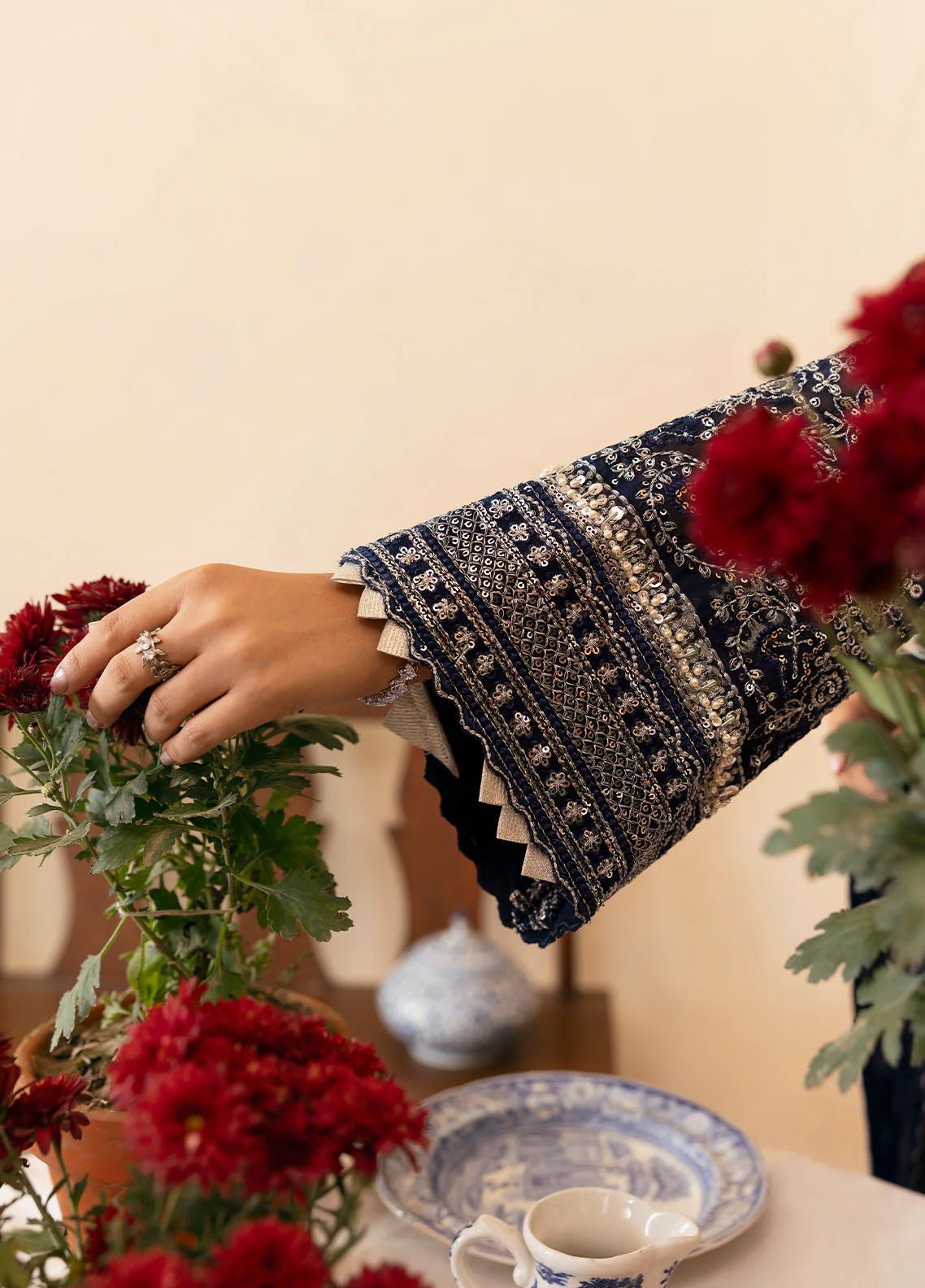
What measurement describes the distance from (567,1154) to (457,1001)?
1.67 ft

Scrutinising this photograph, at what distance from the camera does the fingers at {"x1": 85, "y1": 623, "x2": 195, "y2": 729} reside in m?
0.51

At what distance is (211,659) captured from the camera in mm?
516

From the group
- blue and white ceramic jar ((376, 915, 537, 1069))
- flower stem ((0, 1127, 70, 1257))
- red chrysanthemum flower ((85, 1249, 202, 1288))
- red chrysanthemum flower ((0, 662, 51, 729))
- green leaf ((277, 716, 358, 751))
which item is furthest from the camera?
blue and white ceramic jar ((376, 915, 537, 1069))

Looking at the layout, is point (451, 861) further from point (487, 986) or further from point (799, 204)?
point (799, 204)

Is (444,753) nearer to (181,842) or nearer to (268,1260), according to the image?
(181,842)

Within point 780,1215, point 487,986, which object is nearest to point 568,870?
point 780,1215

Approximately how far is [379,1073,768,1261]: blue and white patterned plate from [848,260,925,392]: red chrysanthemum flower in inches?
22.2

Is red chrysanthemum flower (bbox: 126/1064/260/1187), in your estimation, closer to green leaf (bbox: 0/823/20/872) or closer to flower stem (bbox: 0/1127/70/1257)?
flower stem (bbox: 0/1127/70/1257)

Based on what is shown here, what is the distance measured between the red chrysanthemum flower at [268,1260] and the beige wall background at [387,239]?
1.23 metres

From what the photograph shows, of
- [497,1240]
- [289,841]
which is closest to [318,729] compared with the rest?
[289,841]

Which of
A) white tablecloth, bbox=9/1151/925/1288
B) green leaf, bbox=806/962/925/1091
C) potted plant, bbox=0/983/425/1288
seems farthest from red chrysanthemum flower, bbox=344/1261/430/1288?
white tablecloth, bbox=9/1151/925/1288

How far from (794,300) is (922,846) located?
4.44ft

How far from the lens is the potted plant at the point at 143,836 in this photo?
0.53 m

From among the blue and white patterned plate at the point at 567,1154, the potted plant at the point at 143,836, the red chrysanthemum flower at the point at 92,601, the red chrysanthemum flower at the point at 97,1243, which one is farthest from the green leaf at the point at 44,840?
the blue and white patterned plate at the point at 567,1154
